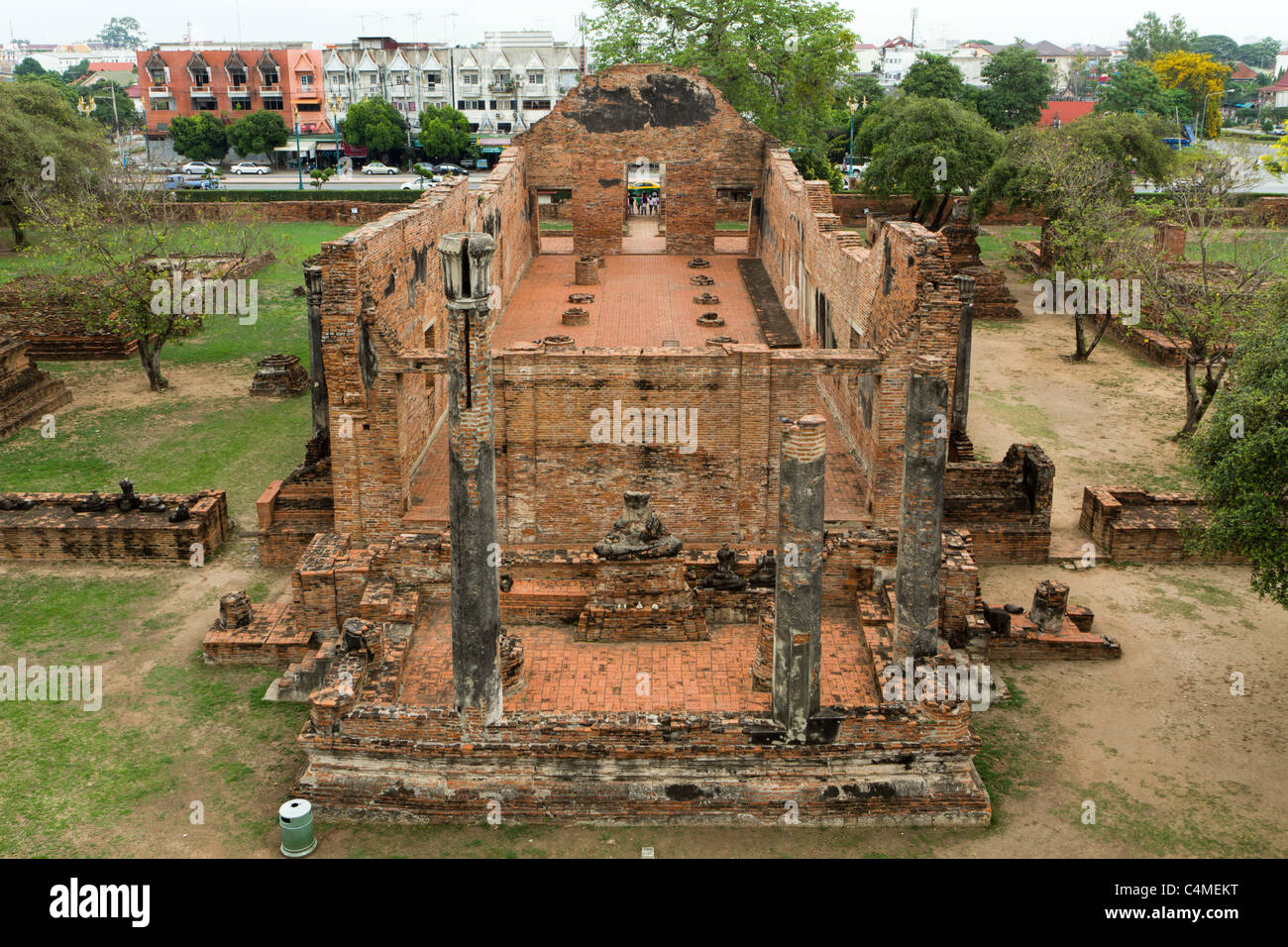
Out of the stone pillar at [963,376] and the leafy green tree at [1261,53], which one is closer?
the stone pillar at [963,376]

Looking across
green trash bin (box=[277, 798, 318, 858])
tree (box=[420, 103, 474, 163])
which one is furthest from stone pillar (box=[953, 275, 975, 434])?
tree (box=[420, 103, 474, 163])

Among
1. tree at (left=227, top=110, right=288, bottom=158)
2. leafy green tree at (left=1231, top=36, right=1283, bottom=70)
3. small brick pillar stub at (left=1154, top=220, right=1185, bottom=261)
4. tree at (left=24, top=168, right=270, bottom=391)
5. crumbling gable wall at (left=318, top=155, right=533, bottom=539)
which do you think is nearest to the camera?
crumbling gable wall at (left=318, top=155, right=533, bottom=539)

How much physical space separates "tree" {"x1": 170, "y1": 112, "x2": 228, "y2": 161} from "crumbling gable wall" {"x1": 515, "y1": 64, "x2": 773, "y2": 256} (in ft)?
142

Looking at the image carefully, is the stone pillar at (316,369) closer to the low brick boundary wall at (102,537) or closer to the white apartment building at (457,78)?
the low brick boundary wall at (102,537)

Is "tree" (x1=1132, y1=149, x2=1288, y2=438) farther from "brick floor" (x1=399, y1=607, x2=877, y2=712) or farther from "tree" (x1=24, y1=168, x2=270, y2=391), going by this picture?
"tree" (x1=24, y1=168, x2=270, y2=391)

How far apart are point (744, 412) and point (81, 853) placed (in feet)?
29.8

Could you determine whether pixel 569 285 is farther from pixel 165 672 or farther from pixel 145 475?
pixel 165 672

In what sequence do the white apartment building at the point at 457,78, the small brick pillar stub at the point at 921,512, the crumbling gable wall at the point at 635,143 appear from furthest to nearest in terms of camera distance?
the white apartment building at the point at 457,78
the crumbling gable wall at the point at 635,143
the small brick pillar stub at the point at 921,512

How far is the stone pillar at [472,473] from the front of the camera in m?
10.1

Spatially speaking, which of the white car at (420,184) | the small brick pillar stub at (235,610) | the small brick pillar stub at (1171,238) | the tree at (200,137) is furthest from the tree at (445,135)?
the small brick pillar stub at (235,610)

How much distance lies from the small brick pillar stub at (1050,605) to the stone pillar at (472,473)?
7.60 m

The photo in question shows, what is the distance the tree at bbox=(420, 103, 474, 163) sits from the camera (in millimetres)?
64938

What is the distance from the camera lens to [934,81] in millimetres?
53438

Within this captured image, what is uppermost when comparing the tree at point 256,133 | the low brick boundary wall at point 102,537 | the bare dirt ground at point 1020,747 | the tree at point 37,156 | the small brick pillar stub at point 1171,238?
the tree at point 256,133
